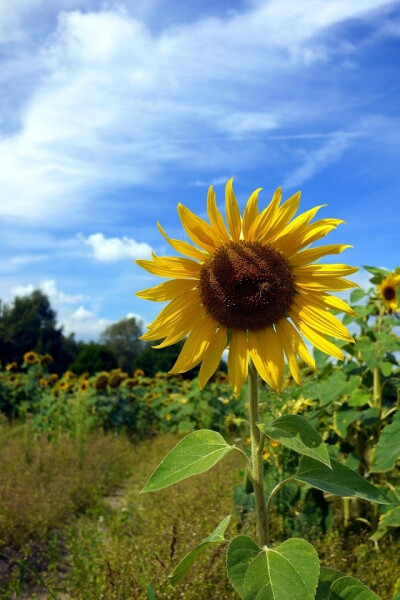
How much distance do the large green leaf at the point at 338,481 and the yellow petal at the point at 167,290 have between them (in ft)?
2.18

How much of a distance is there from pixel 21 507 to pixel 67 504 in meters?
0.63

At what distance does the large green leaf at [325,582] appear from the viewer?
193 cm

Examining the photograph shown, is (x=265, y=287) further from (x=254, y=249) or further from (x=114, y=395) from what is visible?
(x=114, y=395)

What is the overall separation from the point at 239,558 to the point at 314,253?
96 centimetres

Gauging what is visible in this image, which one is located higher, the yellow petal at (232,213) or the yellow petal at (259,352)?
the yellow petal at (232,213)

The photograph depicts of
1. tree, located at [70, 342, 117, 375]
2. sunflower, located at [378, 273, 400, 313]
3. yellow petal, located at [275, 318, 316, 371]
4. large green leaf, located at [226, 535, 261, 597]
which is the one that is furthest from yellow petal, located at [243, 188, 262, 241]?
tree, located at [70, 342, 117, 375]

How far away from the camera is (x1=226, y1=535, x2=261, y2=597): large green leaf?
66.9 inches

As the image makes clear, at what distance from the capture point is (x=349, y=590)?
5.97ft

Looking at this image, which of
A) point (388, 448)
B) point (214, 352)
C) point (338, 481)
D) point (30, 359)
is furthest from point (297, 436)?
point (30, 359)

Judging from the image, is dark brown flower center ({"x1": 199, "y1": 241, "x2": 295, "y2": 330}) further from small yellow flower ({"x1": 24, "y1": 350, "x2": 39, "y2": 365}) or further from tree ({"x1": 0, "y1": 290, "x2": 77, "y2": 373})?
tree ({"x1": 0, "y1": 290, "x2": 77, "y2": 373})

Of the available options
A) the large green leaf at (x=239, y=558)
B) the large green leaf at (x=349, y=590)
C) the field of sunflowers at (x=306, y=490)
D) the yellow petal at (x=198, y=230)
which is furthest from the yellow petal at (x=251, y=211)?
the large green leaf at (x=349, y=590)

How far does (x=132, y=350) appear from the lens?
3706 centimetres

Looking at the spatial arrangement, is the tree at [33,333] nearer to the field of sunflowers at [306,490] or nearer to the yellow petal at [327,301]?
the field of sunflowers at [306,490]

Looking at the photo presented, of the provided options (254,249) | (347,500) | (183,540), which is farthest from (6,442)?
(254,249)
